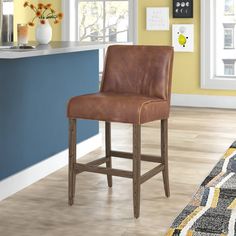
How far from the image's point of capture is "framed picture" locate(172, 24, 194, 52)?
7125mm

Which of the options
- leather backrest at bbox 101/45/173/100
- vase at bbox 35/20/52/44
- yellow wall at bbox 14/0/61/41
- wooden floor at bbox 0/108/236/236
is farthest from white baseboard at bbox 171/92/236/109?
leather backrest at bbox 101/45/173/100

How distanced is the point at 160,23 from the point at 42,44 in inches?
131

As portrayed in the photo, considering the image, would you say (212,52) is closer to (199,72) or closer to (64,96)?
(199,72)

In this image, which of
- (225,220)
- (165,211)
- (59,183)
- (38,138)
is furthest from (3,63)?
(225,220)

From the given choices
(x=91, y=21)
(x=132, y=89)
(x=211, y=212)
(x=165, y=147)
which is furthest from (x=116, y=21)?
(x=211, y=212)

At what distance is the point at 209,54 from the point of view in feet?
23.2

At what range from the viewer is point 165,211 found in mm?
3275

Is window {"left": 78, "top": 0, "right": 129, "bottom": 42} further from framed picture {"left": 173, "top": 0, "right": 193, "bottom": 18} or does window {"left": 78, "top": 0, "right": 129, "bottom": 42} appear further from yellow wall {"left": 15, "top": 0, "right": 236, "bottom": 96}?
framed picture {"left": 173, "top": 0, "right": 193, "bottom": 18}

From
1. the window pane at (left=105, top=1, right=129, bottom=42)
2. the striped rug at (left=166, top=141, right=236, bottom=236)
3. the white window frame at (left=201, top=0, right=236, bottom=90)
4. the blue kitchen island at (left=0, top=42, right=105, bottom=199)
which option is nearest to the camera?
the striped rug at (left=166, top=141, right=236, bottom=236)

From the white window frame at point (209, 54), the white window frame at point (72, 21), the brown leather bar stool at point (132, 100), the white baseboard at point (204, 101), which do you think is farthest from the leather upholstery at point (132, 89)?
the white window frame at point (72, 21)

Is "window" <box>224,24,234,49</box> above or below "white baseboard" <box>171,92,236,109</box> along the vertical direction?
above

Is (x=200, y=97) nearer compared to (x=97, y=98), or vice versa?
(x=97, y=98)

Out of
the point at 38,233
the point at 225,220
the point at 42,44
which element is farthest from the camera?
the point at 42,44

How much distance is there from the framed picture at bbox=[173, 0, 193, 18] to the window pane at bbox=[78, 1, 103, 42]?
1122 millimetres
